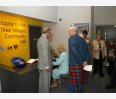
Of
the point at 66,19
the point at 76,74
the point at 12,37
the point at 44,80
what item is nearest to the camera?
the point at 76,74

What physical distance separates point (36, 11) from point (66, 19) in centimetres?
209

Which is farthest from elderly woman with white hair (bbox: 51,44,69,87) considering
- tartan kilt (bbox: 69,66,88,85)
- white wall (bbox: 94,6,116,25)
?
white wall (bbox: 94,6,116,25)

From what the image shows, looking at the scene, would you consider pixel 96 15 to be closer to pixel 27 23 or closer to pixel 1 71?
pixel 27 23

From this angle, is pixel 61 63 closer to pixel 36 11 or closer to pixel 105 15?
pixel 36 11

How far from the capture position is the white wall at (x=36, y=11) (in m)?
3.98

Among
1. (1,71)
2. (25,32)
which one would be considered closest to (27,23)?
(25,32)

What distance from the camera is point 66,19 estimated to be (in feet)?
23.0

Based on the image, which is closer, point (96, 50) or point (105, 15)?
point (96, 50)

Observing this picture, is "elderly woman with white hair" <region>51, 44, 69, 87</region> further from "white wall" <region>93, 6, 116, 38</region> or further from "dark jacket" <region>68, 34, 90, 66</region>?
"white wall" <region>93, 6, 116, 38</region>

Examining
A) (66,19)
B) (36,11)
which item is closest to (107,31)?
(66,19)

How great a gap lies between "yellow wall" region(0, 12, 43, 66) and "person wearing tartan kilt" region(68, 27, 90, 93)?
183cm

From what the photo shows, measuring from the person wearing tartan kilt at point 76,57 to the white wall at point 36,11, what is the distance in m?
1.37

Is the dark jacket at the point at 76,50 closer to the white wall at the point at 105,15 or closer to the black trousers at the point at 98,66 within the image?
the black trousers at the point at 98,66

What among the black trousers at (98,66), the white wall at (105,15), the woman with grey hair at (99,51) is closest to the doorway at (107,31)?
the white wall at (105,15)
